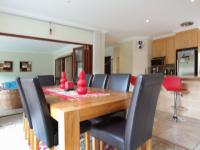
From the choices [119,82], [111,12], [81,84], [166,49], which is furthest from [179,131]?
[166,49]

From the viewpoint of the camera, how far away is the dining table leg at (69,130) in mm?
1021

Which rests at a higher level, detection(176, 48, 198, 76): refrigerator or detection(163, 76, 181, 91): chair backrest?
detection(176, 48, 198, 76): refrigerator

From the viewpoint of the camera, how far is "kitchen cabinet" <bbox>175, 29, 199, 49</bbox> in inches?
165

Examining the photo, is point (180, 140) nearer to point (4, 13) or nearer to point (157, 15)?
point (157, 15)

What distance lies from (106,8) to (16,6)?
1850 millimetres

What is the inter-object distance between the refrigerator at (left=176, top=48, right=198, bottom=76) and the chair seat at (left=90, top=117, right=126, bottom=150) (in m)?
3.78

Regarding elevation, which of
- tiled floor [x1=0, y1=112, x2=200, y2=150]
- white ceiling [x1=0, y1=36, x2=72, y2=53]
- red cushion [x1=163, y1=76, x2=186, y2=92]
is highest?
white ceiling [x1=0, y1=36, x2=72, y2=53]

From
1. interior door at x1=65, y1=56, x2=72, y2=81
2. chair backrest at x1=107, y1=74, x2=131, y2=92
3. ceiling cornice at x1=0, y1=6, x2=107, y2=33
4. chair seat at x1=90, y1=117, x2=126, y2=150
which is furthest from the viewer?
interior door at x1=65, y1=56, x2=72, y2=81

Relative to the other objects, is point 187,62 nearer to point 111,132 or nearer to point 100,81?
point 100,81

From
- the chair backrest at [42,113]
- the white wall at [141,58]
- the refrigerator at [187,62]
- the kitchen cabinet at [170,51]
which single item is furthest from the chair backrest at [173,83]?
the chair backrest at [42,113]

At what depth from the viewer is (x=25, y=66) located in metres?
7.64

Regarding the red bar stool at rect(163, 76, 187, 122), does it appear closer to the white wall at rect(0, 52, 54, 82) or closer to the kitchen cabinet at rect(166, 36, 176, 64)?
the kitchen cabinet at rect(166, 36, 176, 64)

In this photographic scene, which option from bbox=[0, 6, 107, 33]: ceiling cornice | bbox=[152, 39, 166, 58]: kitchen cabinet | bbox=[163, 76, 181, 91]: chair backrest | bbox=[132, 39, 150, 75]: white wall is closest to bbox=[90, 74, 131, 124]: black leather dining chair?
bbox=[163, 76, 181, 91]: chair backrest

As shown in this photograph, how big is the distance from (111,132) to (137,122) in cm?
27
